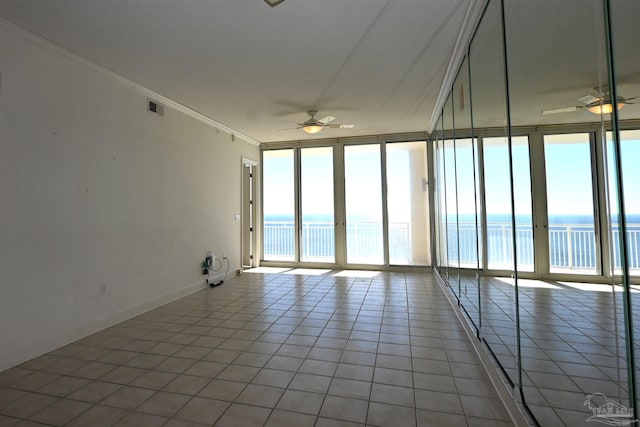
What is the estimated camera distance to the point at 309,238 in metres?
7.43

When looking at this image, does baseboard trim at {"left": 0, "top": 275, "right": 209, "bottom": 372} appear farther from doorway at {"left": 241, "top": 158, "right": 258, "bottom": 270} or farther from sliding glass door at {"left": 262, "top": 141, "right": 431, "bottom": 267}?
sliding glass door at {"left": 262, "top": 141, "right": 431, "bottom": 267}

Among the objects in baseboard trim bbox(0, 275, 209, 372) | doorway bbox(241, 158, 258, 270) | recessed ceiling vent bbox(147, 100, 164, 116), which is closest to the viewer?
baseboard trim bbox(0, 275, 209, 372)

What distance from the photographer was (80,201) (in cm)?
312

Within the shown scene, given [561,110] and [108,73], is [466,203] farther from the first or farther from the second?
[108,73]

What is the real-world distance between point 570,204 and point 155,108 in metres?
4.65

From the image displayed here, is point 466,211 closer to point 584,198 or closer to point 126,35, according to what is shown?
point 584,198

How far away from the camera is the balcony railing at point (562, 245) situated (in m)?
0.93

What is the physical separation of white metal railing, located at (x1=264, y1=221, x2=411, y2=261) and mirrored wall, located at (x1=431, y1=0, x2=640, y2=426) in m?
4.39

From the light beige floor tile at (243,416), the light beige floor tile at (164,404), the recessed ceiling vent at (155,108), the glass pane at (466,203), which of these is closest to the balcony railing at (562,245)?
the glass pane at (466,203)

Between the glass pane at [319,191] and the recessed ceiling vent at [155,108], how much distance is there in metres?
3.33

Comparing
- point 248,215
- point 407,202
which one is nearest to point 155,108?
point 248,215

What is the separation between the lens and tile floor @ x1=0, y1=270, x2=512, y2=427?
190cm

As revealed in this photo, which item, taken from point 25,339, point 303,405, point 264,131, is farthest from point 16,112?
point 264,131

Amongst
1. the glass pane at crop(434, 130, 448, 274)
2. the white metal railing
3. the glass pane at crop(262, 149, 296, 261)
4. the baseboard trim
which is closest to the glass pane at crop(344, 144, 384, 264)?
the white metal railing
